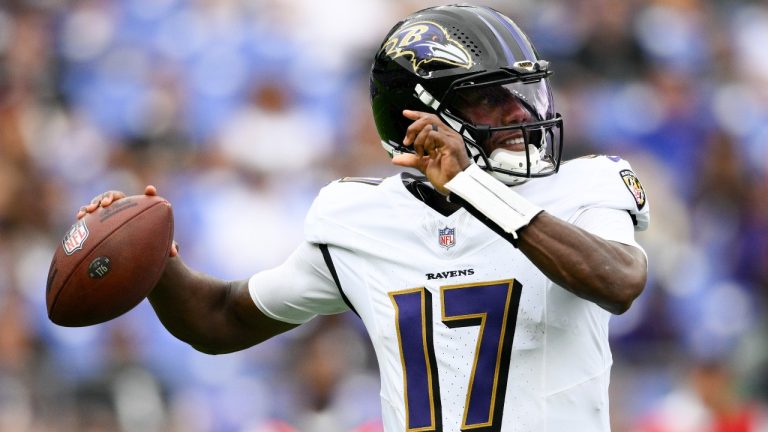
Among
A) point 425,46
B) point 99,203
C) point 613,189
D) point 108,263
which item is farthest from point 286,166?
point 613,189

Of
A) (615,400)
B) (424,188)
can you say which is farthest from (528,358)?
(615,400)

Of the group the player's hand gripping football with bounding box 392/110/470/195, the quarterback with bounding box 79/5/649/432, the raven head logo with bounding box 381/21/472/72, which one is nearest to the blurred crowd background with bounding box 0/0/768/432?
the quarterback with bounding box 79/5/649/432

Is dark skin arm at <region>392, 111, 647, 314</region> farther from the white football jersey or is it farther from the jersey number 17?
the jersey number 17

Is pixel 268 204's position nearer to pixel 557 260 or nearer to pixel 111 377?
pixel 111 377

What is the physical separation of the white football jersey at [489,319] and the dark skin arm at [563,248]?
12 centimetres

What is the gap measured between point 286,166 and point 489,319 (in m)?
4.67

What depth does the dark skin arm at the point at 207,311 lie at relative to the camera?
12.0 ft

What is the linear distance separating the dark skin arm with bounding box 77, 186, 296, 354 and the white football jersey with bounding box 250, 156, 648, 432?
479 mm

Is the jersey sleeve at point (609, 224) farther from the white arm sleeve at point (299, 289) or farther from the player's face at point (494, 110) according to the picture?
the white arm sleeve at point (299, 289)

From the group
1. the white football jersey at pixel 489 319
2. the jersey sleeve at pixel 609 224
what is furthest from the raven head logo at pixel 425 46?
the jersey sleeve at pixel 609 224

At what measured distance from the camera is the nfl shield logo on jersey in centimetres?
321

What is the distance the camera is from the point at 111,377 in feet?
22.6

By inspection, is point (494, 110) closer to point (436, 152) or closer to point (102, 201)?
point (436, 152)

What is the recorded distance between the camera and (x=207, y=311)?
12.1ft
